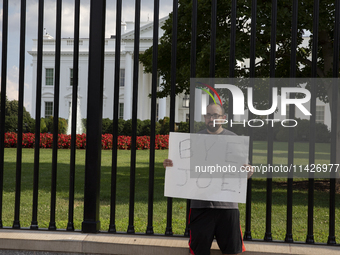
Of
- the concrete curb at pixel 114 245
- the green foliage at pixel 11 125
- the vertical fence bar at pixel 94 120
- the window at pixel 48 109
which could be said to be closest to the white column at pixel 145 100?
the window at pixel 48 109

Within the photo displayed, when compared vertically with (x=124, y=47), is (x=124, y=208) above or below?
below

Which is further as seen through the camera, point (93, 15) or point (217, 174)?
A: point (93, 15)

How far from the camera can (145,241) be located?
2822 millimetres

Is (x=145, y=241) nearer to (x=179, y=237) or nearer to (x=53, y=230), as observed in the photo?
(x=179, y=237)

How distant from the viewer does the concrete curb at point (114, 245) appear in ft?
8.93

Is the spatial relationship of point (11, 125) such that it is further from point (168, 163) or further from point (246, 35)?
point (168, 163)

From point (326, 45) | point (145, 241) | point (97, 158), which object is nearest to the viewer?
point (145, 241)

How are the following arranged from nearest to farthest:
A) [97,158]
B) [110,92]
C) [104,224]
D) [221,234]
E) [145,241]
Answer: [221,234], [145,241], [97,158], [104,224], [110,92]

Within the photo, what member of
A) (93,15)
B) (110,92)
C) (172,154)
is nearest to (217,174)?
(172,154)

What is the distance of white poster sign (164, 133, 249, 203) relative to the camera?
2662 millimetres

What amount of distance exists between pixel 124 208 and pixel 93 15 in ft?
13.7

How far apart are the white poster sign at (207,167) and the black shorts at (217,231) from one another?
12 cm

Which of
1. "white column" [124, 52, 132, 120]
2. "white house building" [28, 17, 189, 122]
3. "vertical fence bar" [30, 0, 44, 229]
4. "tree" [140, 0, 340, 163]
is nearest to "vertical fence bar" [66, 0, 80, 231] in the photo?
"vertical fence bar" [30, 0, 44, 229]

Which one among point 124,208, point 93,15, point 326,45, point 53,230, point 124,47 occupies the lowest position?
point 124,208
